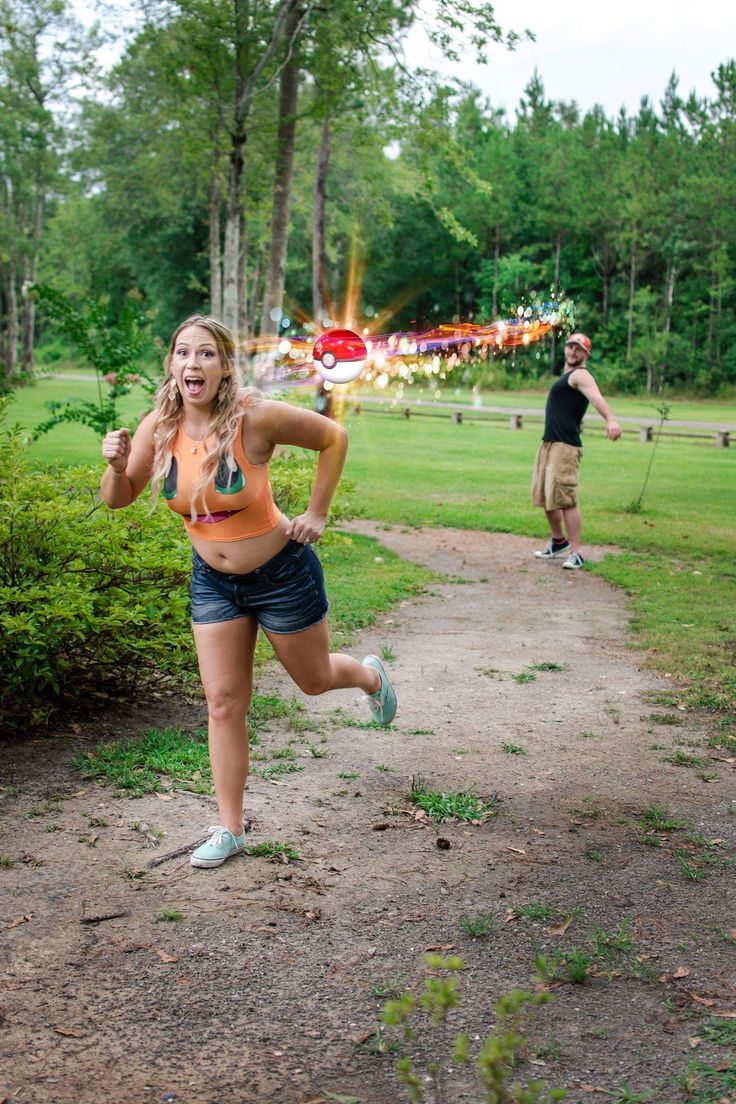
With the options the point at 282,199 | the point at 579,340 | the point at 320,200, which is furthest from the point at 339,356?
the point at 320,200

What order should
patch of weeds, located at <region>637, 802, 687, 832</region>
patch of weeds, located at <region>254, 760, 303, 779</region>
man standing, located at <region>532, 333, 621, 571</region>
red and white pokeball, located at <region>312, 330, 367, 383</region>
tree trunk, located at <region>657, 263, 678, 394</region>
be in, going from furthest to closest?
tree trunk, located at <region>657, 263, 678, 394</region>, man standing, located at <region>532, 333, 621, 571</region>, patch of weeds, located at <region>254, 760, 303, 779</region>, red and white pokeball, located at <region>312, 330, 367, 383</region>, patch of weeds, located at <region>637, 802, 687, 832</region>

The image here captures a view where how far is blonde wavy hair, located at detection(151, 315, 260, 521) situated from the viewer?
3961 mm

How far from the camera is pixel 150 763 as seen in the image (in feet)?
17.4

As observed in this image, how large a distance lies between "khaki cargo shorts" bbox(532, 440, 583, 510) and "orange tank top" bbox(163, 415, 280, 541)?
23.2 ft

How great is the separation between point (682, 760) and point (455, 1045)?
2933 mm

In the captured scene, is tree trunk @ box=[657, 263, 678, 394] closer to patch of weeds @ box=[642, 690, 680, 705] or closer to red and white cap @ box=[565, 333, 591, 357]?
red and white cap @ box=[565, 333, 591, 357]

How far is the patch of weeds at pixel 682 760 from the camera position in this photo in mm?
5594

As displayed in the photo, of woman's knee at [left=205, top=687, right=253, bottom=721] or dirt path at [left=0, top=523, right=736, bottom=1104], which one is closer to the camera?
dirt path at [left=0, top=523, right=736, bottom=1104]

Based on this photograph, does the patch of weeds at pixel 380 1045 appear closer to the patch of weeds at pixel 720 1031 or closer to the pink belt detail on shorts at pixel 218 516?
the patch of weeds at pixel 720 1031

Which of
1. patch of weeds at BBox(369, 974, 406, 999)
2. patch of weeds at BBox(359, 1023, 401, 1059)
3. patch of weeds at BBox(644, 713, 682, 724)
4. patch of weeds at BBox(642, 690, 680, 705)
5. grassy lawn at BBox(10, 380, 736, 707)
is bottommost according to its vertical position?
grassy lawn at BBox(10, 380, 736, 707)

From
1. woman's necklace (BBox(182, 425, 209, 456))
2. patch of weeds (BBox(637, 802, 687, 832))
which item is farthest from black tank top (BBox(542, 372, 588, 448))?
woman's necklace (BBox(182, 425, 209, 456))

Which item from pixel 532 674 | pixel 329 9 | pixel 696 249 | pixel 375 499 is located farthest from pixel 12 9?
pixel 532 674

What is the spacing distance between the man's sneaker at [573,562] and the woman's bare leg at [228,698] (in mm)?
7115

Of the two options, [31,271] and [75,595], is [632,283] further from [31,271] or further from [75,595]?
[75,595]
